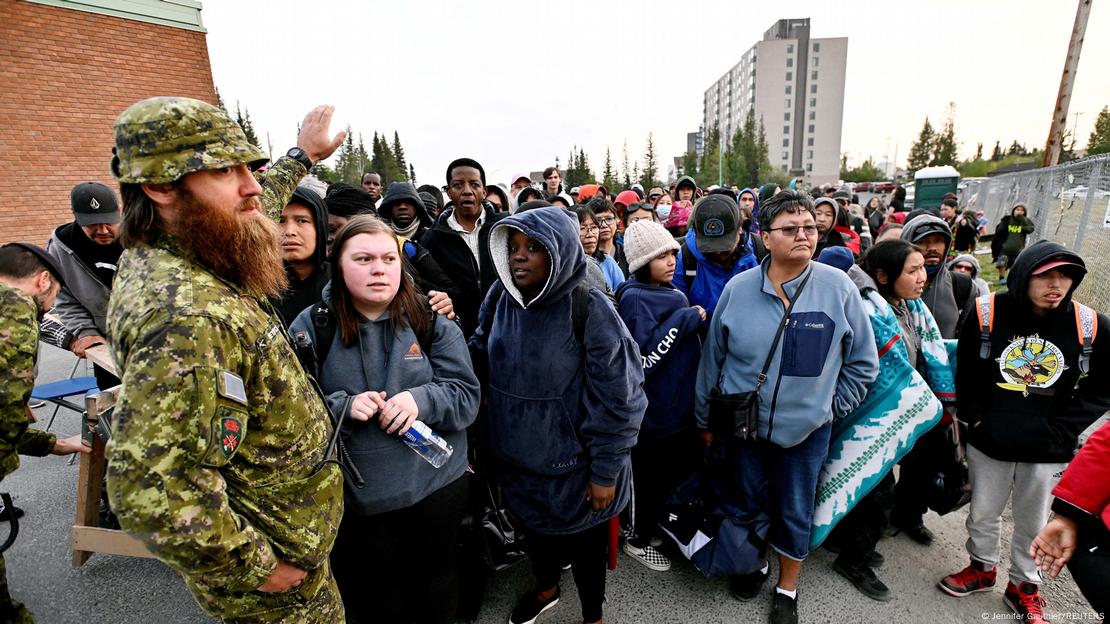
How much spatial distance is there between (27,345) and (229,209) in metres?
1.78

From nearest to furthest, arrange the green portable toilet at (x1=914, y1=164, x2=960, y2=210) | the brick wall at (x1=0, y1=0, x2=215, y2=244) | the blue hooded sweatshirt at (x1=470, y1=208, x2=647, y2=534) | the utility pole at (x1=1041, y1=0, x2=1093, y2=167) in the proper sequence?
the blue hooded sweatshirt at (x1=470, y1=208, x2=647, y2=534)
the brick wall at (x1=0, y1=0, x2=215, y2=244)
the utility pole at (x1=1041, y1=0, x2=1093, y2=167)
the green portable toilet at (x1=914, y1=164, x2=960, y2=210)

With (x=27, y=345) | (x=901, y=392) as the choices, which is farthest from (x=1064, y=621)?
(x=27, y=345)

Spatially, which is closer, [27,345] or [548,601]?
[27,345]

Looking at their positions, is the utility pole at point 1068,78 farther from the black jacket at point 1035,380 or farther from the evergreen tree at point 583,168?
the evergreen tree at point 583,168

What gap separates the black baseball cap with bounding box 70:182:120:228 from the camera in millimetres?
3574

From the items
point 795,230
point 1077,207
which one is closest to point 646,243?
point 795,230

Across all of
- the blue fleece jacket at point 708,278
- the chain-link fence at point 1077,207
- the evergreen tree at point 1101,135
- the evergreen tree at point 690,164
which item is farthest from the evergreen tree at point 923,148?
the blue fleece jacket at point 708,278

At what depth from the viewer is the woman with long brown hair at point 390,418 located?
187 cm

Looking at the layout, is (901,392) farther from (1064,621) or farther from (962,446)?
(1064,621)

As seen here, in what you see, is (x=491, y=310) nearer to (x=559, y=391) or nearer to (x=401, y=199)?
(x=559, y=391)

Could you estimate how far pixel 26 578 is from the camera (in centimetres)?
301

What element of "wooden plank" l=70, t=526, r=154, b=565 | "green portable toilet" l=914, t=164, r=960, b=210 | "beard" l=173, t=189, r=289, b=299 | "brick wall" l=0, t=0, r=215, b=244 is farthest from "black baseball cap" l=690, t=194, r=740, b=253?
"green portable toilet" l=914, t=164, r=960, b=210

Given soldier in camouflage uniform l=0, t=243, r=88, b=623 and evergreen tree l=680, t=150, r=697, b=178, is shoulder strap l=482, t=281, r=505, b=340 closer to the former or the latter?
soldier in camouflage uniform l=0, t=243, r=88, b=623

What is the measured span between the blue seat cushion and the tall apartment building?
9140 cm
